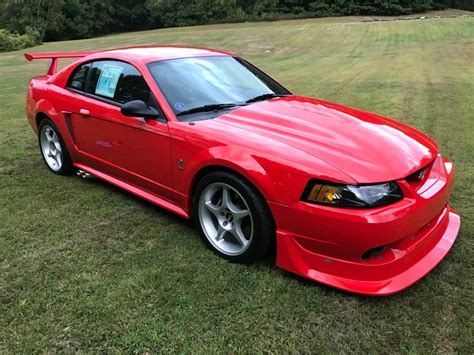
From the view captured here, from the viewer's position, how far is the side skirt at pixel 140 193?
11.4 ft

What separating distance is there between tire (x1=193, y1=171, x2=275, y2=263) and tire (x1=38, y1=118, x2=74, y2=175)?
2.09 meters

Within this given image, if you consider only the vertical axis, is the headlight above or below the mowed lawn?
above

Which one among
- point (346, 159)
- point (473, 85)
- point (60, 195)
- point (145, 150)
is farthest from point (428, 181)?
point (473, 85)

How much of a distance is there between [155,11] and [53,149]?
6148 cm

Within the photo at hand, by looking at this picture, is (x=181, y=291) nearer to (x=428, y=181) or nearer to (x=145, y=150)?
(x=145, y=150)

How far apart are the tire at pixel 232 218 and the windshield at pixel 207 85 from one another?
0.63m

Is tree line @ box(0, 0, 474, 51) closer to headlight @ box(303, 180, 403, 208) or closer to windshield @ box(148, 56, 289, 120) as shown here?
windshield @ box(148, 56, 289, 120)

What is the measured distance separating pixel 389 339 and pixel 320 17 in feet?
183

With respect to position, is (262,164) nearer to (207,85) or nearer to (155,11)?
(207,85)

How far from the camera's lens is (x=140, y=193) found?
12.5 ft

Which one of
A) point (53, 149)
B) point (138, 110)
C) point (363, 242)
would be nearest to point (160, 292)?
point (363, 242)

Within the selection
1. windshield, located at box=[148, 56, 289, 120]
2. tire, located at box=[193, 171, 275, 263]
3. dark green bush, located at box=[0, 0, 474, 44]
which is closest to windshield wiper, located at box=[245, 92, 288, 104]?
windshield, located at box=[148, 56, 289, 120]

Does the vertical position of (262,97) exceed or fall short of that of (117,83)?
it falls short

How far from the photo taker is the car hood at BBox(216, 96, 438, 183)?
2697 millimetres
